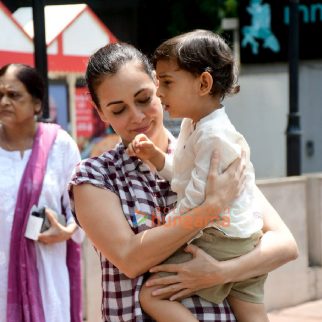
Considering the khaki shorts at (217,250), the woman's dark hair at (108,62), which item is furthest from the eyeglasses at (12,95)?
the khaki shorts at (217,250)

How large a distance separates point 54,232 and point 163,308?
73.0 inches

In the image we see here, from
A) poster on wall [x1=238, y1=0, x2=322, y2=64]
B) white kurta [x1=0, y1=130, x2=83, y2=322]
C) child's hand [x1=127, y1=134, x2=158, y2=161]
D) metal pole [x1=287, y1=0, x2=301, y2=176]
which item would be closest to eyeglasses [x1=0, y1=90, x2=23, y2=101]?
white kurta [x1=0, y1=130, x2=83, y2=322]

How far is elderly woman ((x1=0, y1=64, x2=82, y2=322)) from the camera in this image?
400cm

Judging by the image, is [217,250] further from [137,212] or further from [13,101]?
[13,101]

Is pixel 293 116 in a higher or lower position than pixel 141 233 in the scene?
higher

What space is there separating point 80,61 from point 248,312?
7023 mm

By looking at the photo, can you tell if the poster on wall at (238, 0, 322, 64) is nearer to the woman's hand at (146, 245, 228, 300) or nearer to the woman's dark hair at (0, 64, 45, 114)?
the woman's dark hair at (0, 64, 45, 114)

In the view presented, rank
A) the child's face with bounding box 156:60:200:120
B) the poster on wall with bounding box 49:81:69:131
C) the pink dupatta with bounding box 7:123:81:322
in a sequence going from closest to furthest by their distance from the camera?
the child's face with bounding box 156:60:200:120
the pink dupatta with bounding box 7:123:81:322
the poster on wall with bounding box 49:81:69:131

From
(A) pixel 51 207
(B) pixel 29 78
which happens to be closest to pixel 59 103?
(B) pixel 29 78

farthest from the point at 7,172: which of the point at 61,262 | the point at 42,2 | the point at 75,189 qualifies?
the point at 75,189

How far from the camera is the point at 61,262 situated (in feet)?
13.8

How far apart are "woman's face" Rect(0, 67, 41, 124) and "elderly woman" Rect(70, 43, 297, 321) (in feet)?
5.94

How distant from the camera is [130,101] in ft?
7.97

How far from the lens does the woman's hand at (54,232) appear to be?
4.08 metres
